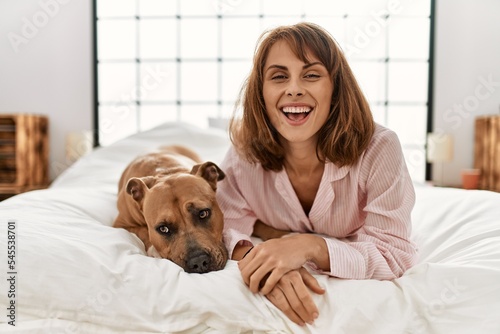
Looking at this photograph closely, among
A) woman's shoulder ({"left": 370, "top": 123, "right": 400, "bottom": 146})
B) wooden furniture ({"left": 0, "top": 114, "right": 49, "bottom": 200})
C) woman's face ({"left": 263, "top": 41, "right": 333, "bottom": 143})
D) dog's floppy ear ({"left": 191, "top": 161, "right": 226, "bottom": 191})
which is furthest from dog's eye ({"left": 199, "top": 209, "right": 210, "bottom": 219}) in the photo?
wooden furniture ({"left": 0, "top": 114, "right": 49, "bottom": 200})

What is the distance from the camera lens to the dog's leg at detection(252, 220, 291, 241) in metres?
1.80

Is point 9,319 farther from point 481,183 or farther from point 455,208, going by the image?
point 481,183

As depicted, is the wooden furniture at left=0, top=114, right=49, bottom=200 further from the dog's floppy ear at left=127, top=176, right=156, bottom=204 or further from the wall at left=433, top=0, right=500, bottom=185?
the wall at left=433, top=0, right=500, bottom=185

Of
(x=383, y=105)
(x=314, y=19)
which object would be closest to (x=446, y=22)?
(x=383, y=105)

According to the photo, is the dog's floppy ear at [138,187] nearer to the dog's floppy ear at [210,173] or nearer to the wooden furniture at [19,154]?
the dog's floppy ear at [210,173]

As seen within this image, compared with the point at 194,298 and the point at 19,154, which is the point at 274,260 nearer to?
the point at 194,298

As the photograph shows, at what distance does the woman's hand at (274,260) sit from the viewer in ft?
3.81

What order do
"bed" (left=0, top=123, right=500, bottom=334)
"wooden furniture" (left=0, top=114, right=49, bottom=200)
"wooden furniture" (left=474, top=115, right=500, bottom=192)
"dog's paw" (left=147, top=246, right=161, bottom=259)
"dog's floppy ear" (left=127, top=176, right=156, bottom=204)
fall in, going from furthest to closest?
"wooden furniture" (left=0, top=114, right=49, bottom=200) < "wooden furniture" (left=474, top=115, right=500, bottom=192) < "dog's floppy ear" (left=127, top=176, right=156, bottom=204) < "dog's paw" (left=147, top=246, right=161, bottom=259) < "bed" (left=0, top=123, right=500, bottom=334)

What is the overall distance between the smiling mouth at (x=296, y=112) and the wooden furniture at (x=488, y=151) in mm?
3756

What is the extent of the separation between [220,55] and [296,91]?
4268 millimetres

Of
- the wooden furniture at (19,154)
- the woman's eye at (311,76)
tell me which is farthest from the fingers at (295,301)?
the wooden furniture at (19,154)

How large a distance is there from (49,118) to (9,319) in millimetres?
4935

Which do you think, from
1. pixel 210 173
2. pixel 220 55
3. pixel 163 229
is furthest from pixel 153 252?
pixel 220 55

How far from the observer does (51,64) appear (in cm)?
548
